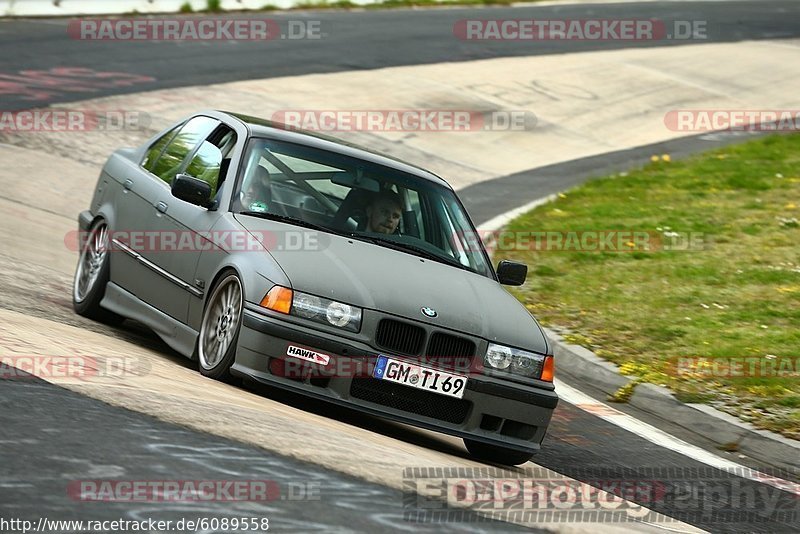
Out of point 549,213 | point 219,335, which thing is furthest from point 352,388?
point 549,213

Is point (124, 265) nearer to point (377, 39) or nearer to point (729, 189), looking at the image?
point (729, 189)

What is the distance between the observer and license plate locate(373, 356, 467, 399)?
675 cm

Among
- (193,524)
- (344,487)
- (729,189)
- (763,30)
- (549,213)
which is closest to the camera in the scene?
(193,524)

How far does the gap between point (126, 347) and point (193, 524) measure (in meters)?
3.51

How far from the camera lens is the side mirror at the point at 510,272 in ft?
27.3

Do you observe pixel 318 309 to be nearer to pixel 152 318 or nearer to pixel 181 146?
pixel 152 318

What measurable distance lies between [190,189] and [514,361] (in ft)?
7.05

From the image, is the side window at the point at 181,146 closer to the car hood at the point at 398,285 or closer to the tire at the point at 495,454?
the car hood at the point at 398,285

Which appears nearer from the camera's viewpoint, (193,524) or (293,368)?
(193,524)

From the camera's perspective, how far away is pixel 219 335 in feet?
23.7

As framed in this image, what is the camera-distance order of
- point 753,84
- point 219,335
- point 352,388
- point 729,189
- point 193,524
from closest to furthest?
1. point 193,524
2. point 352,388
3. point 219,335
4. point 729,189
5. point 753,84

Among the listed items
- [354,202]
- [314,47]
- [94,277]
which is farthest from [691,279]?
[314,47]

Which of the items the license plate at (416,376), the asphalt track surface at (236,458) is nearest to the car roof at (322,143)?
the asphalt track surface at (236,458)

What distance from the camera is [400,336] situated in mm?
6840
